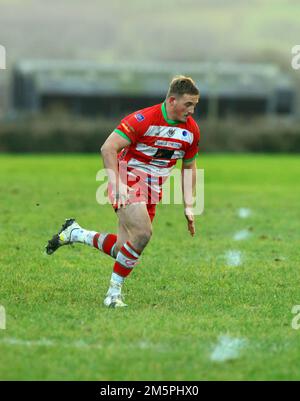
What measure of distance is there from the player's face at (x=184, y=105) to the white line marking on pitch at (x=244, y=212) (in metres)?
7.70

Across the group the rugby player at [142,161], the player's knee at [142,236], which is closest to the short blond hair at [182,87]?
the rugby player at [142,161]

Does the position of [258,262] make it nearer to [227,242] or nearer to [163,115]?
[227,242]

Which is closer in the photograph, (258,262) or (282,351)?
(282,351)

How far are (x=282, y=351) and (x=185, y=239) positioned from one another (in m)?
6.23

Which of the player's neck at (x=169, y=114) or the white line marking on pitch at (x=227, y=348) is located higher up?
the player's neck at (x=169, y=114)

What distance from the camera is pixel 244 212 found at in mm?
16359

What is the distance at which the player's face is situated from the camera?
792cm

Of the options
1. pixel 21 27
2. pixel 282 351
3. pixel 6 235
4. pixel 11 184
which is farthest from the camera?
pixel 21 27

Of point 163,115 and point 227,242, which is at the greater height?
point 163,115

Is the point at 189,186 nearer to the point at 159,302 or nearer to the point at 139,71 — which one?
the point at 159,302

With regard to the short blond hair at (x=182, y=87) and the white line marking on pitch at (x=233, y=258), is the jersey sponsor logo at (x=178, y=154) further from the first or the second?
the white line marking on pitch at (x=233, y=258)

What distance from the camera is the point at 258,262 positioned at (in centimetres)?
1057

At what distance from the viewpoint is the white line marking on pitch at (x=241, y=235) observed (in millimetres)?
12789
